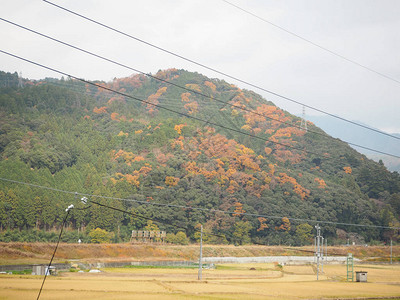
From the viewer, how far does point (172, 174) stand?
105 m

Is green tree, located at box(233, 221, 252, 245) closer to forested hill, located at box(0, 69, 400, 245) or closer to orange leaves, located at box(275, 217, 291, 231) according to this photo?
forested hill, located at box(0, 69, 400, 245)

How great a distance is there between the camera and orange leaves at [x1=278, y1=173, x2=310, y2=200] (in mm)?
107438

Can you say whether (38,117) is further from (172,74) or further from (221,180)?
(172,74)

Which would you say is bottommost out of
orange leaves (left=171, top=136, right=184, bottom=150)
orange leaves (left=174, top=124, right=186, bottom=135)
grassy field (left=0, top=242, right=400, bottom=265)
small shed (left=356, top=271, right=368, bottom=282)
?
grassy field (left=0, top=242, right=400, bottom=265)

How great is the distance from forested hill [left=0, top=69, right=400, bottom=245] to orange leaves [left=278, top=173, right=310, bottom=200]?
295mm

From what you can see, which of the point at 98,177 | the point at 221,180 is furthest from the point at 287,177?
the point at 98,177

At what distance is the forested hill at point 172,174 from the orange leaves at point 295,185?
0.30m

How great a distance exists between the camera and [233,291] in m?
34.9

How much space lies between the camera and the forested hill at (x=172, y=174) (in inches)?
3521

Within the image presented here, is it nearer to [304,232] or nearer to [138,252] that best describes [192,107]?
[304,232]

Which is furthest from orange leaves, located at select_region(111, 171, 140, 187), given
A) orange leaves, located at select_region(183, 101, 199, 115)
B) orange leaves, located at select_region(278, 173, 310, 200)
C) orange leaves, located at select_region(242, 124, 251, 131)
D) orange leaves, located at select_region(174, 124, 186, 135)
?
orange leaves, located at select_region(183, 101, 199, 115)

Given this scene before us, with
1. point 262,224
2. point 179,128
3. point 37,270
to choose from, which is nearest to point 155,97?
point 179,128

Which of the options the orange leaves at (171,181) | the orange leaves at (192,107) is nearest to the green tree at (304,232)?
the orange leaves at (171,181)

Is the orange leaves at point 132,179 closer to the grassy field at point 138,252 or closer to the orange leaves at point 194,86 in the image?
the grassy field at point 138,252
